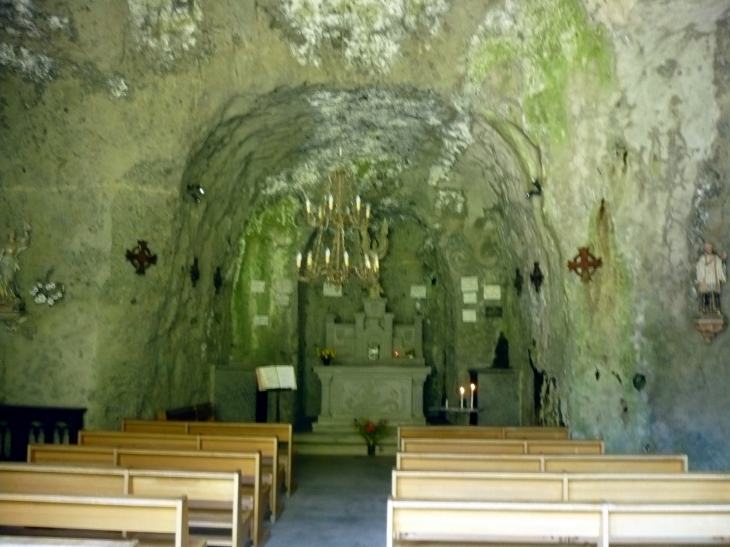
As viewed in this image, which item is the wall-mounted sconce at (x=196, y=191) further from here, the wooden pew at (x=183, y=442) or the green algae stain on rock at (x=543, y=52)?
the green algae stain on rock at (x=543, y=52)

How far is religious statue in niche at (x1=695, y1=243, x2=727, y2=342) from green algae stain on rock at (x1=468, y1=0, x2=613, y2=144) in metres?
1.90

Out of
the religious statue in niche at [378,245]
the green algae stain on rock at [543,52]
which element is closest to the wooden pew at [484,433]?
the green algae stain on rock at [543,52]

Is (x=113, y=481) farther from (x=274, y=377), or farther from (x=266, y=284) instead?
(x=266, y=284)

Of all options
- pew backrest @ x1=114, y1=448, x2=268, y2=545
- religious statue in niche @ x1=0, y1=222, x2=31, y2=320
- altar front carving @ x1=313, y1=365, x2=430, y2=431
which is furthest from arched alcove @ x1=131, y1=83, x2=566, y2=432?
pew backrest @ x1=114, y1=448, x2=268, y2=545

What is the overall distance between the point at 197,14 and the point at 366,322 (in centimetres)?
602

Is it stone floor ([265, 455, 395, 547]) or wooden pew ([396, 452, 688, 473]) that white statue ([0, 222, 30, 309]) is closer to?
stone floor ([265, 455, 395, 547])

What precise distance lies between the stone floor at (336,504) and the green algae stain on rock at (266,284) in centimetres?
224

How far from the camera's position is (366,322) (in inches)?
459

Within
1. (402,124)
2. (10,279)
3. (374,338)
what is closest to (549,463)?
(10,279)

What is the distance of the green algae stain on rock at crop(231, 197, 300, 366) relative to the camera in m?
11.1

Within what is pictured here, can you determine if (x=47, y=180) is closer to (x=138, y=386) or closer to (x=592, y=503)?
(x=138, y=386)

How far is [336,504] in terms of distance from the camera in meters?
6.88

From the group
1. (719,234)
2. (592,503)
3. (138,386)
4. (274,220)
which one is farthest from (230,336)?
(592,503)

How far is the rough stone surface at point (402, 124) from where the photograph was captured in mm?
6234
